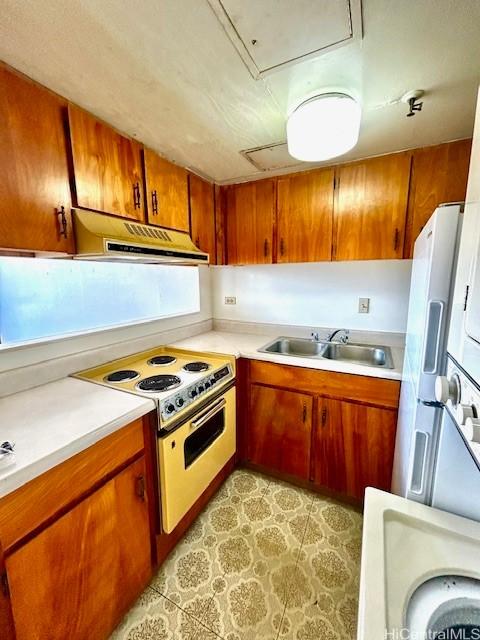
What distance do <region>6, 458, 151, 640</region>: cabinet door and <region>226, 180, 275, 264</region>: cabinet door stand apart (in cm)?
157

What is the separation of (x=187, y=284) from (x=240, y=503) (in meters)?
1.73

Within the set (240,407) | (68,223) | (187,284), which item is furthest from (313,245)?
(68,223)

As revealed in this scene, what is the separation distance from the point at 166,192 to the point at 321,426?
5.87 ft

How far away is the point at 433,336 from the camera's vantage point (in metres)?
0.85

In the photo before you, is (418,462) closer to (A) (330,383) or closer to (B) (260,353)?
(A) (330,383)

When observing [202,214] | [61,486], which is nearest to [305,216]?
[202,214]

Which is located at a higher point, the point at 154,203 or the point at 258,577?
the point at 154,203

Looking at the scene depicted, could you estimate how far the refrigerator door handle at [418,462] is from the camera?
2.96 ft

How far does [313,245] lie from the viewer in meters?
1.92

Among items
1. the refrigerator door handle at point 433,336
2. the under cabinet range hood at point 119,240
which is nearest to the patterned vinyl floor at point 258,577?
the refrigerator door handle at point 433,336

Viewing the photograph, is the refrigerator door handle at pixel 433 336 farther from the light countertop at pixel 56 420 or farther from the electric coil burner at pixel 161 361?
the electric coil burner at pixel 161 361

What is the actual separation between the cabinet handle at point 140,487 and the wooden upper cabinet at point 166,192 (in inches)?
52.6

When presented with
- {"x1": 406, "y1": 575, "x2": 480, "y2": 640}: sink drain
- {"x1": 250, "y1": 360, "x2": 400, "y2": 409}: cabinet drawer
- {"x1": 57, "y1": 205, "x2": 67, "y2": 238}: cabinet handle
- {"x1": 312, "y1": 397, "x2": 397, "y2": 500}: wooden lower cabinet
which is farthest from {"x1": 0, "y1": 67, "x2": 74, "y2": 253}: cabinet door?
{"x1": 312, "y1": 397, "x2": 397, "y2": 500}: wooden lower cabinet

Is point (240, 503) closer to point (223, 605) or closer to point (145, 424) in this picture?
point (223, 605)
